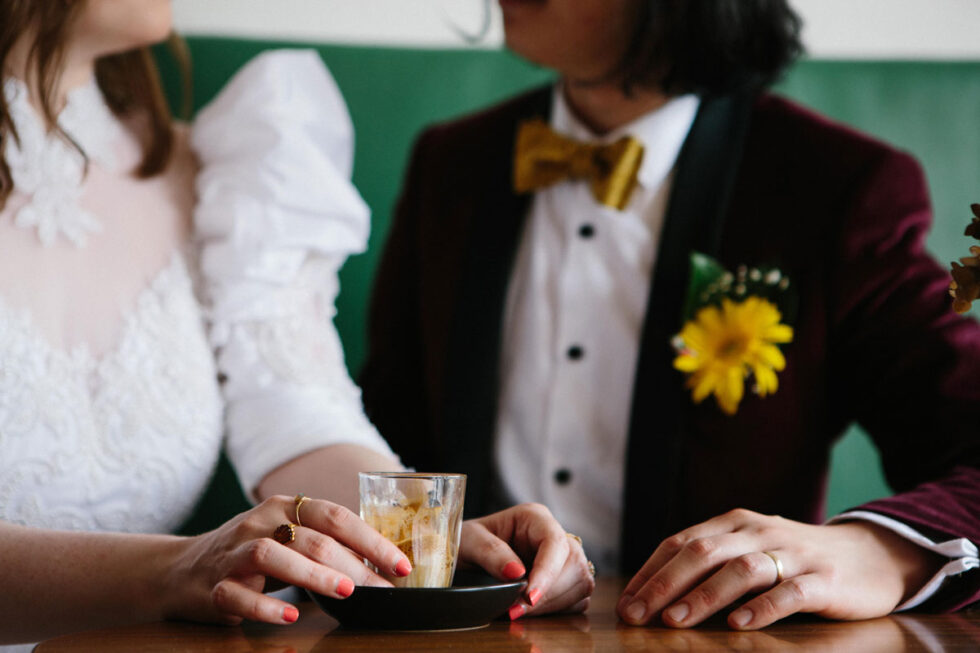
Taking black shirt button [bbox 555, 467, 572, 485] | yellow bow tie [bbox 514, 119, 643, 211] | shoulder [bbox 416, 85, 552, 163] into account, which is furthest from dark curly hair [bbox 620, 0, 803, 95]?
black shirt button [bbox 555, 467, 572, 485]

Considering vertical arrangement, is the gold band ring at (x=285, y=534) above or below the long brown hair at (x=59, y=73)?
below

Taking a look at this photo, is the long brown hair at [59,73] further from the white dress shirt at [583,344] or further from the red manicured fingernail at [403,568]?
the red manicured fingernail at [403,568]

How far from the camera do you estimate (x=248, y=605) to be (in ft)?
2.34

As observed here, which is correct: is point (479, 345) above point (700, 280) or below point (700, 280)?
below

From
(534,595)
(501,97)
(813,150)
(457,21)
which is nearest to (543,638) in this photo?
(534,595)

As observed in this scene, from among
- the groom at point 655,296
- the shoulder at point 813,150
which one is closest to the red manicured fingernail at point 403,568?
the groom at point 655,296

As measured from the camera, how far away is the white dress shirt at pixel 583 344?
143cm

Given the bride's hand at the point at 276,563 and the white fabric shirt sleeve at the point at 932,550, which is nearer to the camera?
the bride's hand at the point at 276,563

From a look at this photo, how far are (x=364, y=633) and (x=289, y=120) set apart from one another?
793 millimetres

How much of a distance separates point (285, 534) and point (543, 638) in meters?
0.21

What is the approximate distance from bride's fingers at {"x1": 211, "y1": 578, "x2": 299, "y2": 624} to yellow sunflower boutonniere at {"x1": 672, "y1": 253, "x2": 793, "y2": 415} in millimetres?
736

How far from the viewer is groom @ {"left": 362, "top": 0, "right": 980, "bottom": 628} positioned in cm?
131

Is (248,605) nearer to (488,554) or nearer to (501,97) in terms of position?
(488,554)

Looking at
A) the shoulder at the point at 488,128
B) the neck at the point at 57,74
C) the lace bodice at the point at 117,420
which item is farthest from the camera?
the shoulder at the point at 488,128
